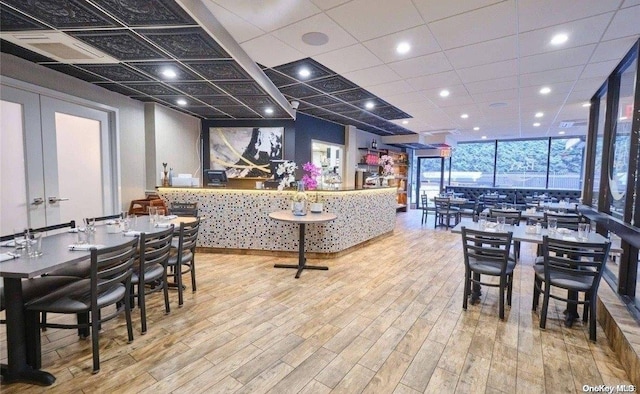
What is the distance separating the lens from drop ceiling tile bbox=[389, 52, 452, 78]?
12.1ft

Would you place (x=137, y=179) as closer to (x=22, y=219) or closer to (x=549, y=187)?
(x=22, y=219)

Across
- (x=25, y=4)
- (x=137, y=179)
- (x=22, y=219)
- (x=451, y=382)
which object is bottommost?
(x=451, y=382)

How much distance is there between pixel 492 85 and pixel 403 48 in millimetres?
2206

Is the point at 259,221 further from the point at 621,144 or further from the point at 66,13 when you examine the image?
the point at 621,144

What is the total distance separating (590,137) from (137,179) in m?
8.13

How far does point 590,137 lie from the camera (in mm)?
5234

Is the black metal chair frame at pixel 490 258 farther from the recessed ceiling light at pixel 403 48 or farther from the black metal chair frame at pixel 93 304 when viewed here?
the black metal chair frame at pixel 93 304

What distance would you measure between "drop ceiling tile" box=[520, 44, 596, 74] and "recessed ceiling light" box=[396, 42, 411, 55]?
1.49 meters

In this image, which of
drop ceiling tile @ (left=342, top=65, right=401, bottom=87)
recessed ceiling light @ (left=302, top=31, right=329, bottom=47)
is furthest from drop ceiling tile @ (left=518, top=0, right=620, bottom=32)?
recessed ceiling light @ (left=302, top=31, right=329, bottom=47)

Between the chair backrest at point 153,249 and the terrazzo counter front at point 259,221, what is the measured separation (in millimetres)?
2234

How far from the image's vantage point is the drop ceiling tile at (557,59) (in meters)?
3.41

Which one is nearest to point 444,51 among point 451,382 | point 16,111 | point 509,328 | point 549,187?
point 509,328

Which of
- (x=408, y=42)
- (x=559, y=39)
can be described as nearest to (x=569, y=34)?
(x=559, y=39)

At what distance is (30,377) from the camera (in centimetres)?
202
